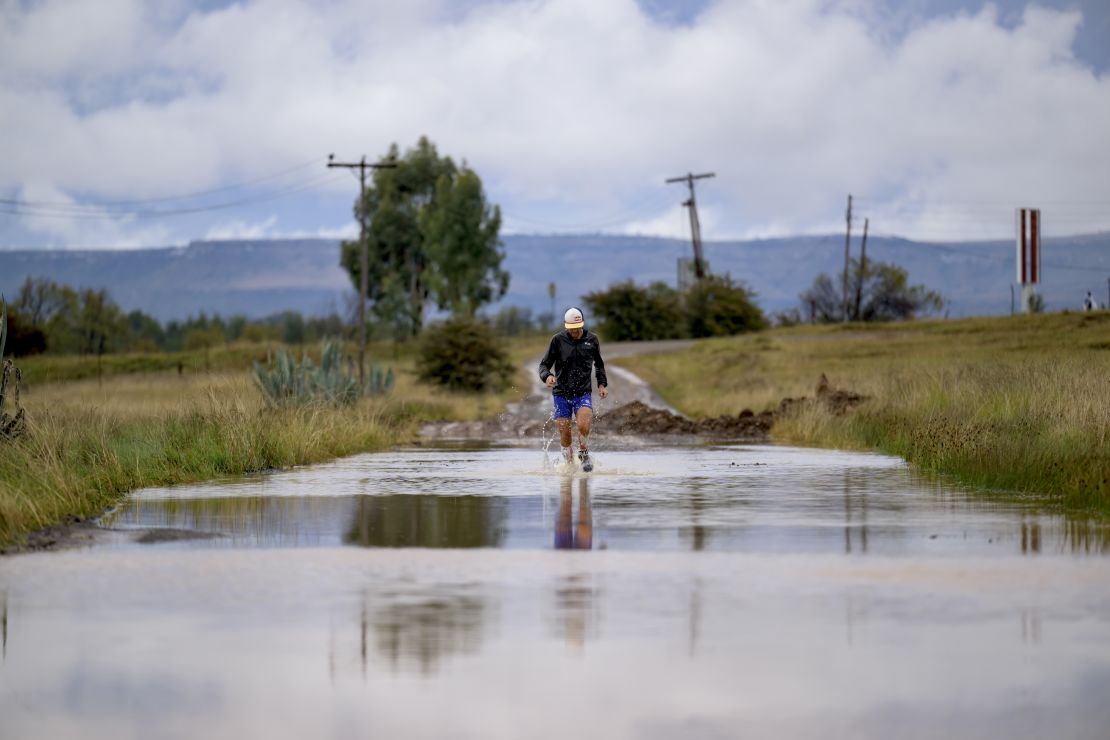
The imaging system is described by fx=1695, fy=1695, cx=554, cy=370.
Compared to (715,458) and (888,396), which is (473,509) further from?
(888,396)

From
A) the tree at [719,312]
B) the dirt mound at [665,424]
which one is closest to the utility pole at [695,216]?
the tree at [719,312]

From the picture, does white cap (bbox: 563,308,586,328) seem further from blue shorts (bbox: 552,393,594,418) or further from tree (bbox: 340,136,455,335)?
tree (bbox: 340,136,455,335)

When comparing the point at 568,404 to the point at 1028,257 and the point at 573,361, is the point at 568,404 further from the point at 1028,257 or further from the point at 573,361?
the point at 1028,257

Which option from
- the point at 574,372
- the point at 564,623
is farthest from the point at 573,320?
the point at 564,623

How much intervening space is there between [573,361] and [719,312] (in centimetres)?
7809

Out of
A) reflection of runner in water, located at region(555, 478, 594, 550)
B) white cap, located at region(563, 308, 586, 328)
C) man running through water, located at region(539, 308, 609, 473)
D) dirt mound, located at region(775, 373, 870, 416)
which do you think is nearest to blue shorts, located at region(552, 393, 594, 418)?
man running through water, located at region(539, 308, 609, 473)

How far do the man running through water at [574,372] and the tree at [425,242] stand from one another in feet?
296

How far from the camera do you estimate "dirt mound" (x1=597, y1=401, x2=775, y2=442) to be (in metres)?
36.8

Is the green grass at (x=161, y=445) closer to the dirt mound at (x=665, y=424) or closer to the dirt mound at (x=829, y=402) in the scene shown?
the dirt mound at (x=665, y=424)

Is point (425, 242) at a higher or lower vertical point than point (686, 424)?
higher

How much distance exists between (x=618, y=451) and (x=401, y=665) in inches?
833

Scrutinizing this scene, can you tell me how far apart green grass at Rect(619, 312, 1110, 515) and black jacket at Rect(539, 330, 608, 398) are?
15.7ft

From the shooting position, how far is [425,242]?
380 feet

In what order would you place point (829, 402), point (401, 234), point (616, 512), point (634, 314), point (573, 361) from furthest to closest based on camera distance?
point (401, 234) → point (634, 314) → point (829, 402) → point (573, 361) → point (616, 512)
